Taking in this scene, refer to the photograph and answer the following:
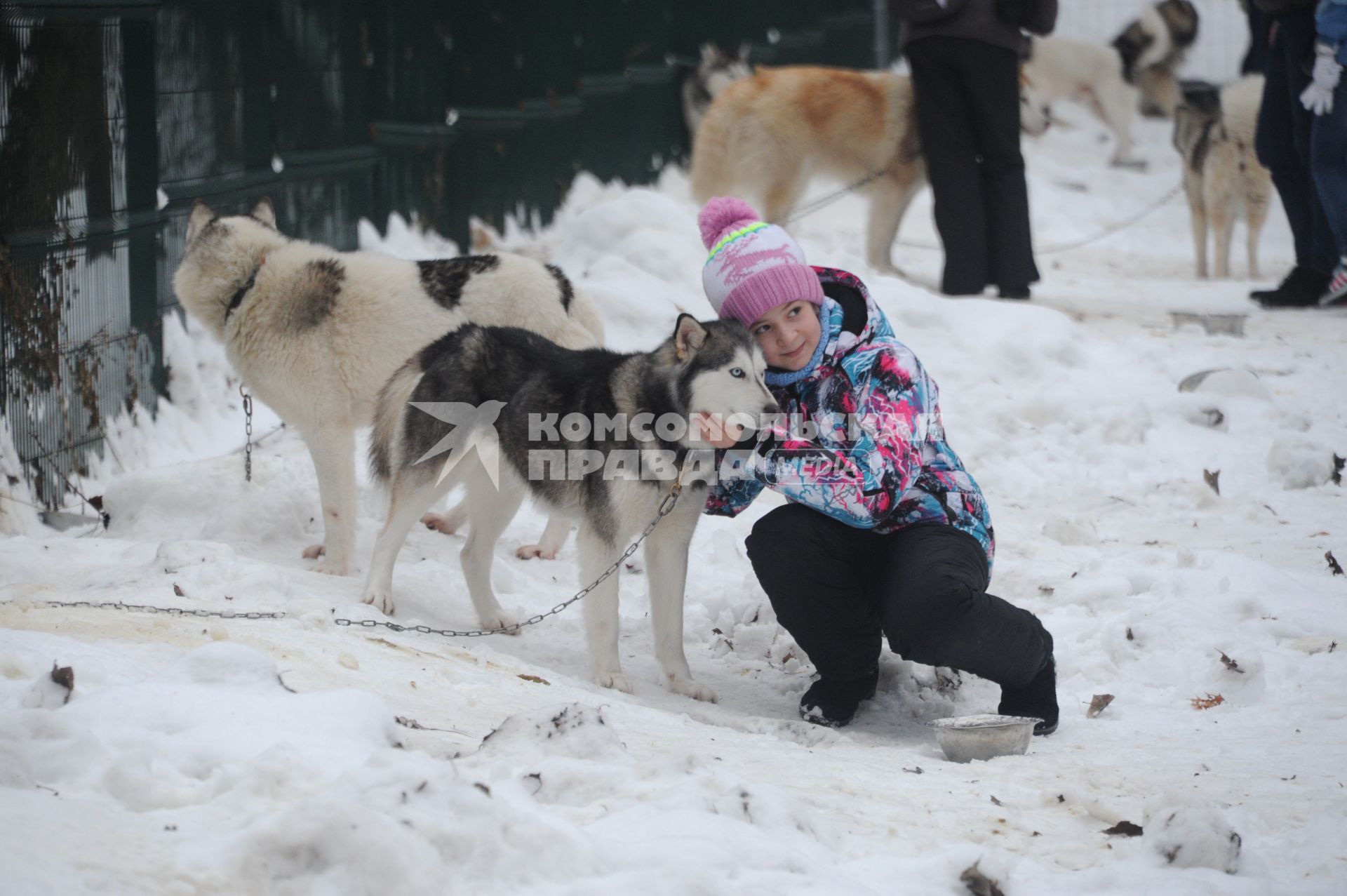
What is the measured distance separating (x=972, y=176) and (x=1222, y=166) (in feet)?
9.05

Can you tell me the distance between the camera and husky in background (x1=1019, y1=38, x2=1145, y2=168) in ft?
49.2

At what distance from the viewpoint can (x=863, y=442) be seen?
321 cm

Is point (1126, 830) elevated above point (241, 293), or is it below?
below

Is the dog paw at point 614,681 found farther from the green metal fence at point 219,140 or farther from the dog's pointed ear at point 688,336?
the green metal fence at point 219,140

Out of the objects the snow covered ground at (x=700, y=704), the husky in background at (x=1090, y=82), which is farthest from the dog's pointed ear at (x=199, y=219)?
the husky in background at (x=1090, y=82)

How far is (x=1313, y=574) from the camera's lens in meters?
4.21

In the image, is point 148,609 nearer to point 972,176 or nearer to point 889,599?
point 889,599

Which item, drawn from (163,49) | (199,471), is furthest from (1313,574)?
(163,49)

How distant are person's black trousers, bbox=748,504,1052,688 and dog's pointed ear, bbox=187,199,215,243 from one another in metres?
2.74

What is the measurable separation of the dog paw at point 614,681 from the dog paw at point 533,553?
1.19 metres

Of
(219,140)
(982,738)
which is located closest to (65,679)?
(982,738)

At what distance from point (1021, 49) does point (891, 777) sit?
6724mm

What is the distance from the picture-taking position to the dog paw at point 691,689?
11.9ft

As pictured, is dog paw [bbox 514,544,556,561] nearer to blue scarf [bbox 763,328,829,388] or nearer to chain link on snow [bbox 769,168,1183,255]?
blue scarf [bbox 763,328,829,388]
